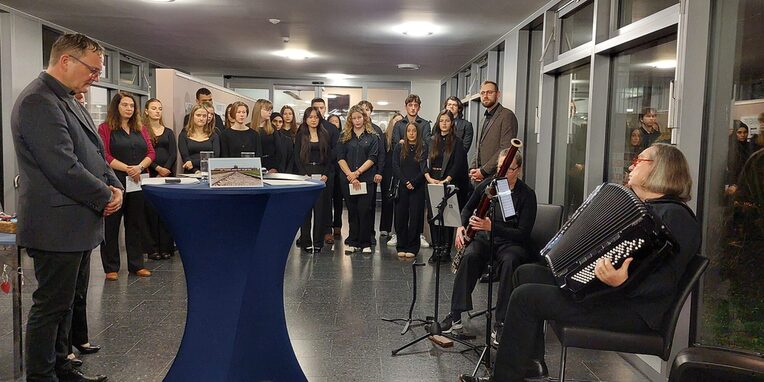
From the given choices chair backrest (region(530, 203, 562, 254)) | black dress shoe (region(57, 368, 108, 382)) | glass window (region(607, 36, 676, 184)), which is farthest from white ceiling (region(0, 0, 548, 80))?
black dress shoe (region(57, 368, 108, 382))

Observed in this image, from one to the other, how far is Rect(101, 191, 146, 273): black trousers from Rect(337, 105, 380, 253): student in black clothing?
2162 millimetres

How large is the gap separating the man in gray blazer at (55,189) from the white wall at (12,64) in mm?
4547

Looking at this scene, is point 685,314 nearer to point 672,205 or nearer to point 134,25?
point 672,205

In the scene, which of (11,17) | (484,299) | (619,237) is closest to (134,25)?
(11,17)

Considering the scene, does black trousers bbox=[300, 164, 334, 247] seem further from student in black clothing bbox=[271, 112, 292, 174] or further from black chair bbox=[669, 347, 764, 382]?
black chair bbox=[669, 347, 764, 382]

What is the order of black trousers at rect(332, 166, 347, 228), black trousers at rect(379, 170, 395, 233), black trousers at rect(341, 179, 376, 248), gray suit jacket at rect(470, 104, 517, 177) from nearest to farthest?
gray suit jacket at rect(470, 104, 517, 177) → black trousers at rect(341, 179, 376, 248) → black trousers at rect(332, 166, 347, 228) → black trousers at rect(379, 170, 395, 233)

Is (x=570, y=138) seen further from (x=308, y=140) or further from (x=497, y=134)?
(x=308, y=140)

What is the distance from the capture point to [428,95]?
13.6m

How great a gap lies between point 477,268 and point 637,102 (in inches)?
63.2

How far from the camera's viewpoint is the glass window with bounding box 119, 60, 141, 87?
9.61m

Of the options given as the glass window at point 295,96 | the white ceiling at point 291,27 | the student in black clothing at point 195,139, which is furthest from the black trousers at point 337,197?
the glass window at point 295,96

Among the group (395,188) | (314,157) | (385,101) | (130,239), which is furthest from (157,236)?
(385,101)

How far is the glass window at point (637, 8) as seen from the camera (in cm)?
354

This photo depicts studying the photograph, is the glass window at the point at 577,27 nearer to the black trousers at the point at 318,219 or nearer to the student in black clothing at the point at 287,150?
the black trousers at the point at 318,219
